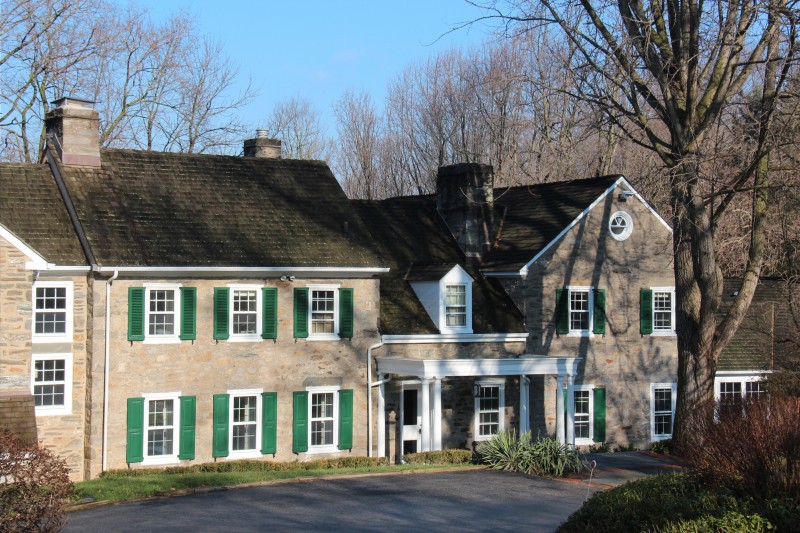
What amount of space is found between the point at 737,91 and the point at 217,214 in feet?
42.4

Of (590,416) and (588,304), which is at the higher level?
(588,304)

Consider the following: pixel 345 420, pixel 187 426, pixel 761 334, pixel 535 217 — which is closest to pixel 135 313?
pixel 187 426

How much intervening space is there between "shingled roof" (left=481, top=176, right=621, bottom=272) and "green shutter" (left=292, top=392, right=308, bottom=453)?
24.6 ft

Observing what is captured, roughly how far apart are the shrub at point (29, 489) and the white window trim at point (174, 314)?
10.3 m

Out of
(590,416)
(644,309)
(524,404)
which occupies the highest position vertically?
(644,309)

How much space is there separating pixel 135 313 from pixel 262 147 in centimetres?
887

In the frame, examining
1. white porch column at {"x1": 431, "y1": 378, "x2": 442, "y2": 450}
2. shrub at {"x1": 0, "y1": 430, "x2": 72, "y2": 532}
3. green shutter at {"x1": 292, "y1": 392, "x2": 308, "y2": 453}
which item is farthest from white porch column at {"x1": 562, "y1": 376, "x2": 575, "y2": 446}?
shrub at {"x1": 0, "y1": 430, "x2": 72, "y2": 532}

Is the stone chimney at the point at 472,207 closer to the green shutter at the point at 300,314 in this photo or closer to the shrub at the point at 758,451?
the green shutter at the point at 300,314

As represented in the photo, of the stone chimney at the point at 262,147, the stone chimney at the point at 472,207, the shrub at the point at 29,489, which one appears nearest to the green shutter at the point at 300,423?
the stone chimney at the point at 472,207

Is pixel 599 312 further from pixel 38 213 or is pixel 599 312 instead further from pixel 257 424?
pixel 38 213

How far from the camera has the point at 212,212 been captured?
2766cm

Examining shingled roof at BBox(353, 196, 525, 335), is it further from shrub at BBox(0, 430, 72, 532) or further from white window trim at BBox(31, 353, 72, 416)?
shrub at BBox(0, 430, 72, 532)

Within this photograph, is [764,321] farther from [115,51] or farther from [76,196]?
[115,51]

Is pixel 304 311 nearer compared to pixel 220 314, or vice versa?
pixel 220 314
